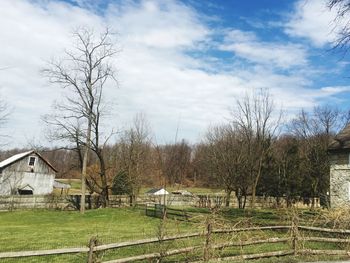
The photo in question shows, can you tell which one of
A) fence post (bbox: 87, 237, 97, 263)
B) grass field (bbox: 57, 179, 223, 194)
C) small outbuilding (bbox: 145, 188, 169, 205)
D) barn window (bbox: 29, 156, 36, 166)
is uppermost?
barn window (bbox: 29, 156, 36, 166)

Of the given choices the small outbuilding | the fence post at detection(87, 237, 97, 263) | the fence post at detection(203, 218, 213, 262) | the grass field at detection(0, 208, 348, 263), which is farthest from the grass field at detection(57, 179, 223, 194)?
the fence post at detection(87, 237, 97, 263)

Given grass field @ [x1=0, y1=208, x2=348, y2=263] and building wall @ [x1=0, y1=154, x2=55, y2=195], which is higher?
building wall @ [x1=0, y1=154, x2=55, y2=195]

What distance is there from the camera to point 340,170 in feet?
96.8

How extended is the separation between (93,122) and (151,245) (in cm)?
2558

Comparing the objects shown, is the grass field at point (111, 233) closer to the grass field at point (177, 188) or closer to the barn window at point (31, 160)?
the grass field at point (177, 188)

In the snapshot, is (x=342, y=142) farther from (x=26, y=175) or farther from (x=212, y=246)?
(x=26, y=175)

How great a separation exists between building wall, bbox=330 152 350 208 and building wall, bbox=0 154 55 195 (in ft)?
107

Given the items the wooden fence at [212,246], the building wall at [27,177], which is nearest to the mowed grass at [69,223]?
the wooden fence at [212,246]

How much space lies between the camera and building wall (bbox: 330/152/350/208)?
95.5ft

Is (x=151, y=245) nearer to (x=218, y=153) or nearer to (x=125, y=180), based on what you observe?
(x=125, y=180)

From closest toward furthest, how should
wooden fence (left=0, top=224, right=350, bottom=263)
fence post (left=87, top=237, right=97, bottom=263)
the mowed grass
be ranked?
1. fence post (left=87, top=237, right=97, bottom=263)
2. wooden fence (left=0, top=224, right=350, bottom=263)
3. the mowed grass

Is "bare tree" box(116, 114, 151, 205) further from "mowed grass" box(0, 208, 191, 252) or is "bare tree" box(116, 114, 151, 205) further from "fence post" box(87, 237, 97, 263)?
"fence post" box(87, 237, 97, 263)

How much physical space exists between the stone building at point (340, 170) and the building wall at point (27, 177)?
32632 millimetres

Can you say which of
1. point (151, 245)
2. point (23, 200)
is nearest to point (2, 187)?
point (23, 200)
